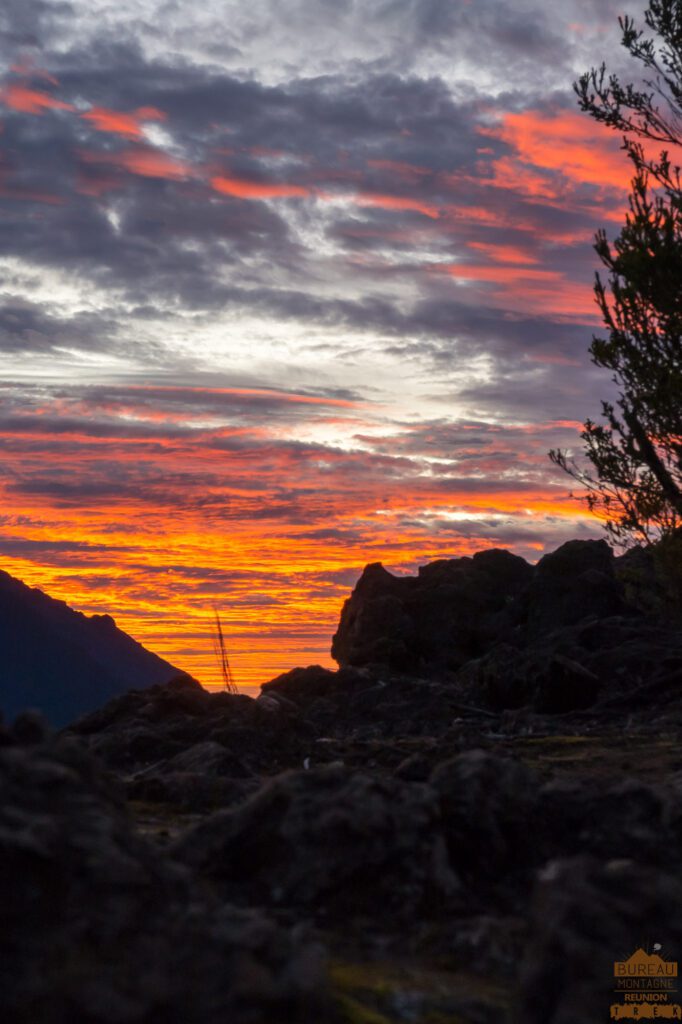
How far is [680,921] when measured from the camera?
4.55 metres

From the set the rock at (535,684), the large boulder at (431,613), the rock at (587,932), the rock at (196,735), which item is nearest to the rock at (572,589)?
the large boulder at (431,613)

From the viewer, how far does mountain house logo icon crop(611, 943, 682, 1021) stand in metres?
4.25

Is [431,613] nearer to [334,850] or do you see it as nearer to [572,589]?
[572,589]

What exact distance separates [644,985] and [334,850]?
1.81 meters

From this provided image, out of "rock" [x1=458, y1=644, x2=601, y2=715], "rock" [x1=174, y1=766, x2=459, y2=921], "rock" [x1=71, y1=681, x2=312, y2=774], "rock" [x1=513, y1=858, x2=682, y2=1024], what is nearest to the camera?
"rock" [x1=513, y1=858, x2=682, y2=1024]

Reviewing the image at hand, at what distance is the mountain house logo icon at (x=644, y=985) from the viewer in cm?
425

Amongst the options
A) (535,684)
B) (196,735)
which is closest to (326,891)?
(196,735)

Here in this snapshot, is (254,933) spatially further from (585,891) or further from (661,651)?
(661,651)

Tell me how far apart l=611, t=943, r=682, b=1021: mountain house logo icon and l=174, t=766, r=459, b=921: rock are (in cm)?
138

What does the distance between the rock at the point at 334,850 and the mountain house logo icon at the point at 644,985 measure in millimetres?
1378

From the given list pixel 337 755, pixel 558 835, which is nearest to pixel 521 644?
pixel 337 755

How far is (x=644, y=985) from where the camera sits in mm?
4398

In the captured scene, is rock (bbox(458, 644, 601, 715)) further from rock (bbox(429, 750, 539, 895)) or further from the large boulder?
rock (bbox(429, 750, 539, 895))

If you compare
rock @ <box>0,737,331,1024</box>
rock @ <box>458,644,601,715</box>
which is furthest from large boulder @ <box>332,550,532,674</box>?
rock @ <box>0,737,331,1024</box>
